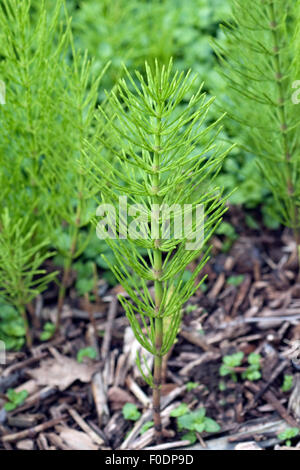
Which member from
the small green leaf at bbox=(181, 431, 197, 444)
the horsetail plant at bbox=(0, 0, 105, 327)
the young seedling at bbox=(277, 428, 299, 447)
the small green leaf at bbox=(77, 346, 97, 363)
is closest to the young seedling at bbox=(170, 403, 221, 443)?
the small green leaf at bbox=(181, 431, 197, 444)

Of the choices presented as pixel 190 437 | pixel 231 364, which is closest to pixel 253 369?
pixel 231 364

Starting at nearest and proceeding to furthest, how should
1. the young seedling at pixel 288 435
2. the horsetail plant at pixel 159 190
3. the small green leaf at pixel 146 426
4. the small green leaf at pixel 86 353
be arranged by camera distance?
the horsetail plant at pixel 159 190 < the young seedling at pixel 288 435 < the small green leaf at pixel 146 426 < the small green leaf at pixel 86 353

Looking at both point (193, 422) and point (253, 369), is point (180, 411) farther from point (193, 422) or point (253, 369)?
point (253, 369)

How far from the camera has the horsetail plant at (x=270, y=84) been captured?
1.84m

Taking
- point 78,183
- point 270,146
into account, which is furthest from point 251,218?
point 78,183

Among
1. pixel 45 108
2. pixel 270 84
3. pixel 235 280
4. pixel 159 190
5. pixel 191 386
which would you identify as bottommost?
pixel 191 386

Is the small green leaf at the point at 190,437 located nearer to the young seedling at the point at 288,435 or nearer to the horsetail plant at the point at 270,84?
the young seedling at the point at 288,435

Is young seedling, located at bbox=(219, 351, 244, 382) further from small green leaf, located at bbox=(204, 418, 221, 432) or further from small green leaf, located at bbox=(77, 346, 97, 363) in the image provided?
small green leaf, located at bbox=(77, 346, 97, 363)

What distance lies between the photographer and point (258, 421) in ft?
6.16

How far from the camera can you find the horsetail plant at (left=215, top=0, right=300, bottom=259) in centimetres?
184

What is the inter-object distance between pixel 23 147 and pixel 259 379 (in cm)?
128

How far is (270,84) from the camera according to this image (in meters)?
2.17

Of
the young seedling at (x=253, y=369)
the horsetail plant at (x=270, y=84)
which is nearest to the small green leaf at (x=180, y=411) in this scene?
the young seedling at (x=253, y=369)

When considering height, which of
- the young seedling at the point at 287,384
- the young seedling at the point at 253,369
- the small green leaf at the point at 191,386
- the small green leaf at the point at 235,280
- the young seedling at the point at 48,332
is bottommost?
the small green leaf at the point at 191,386
